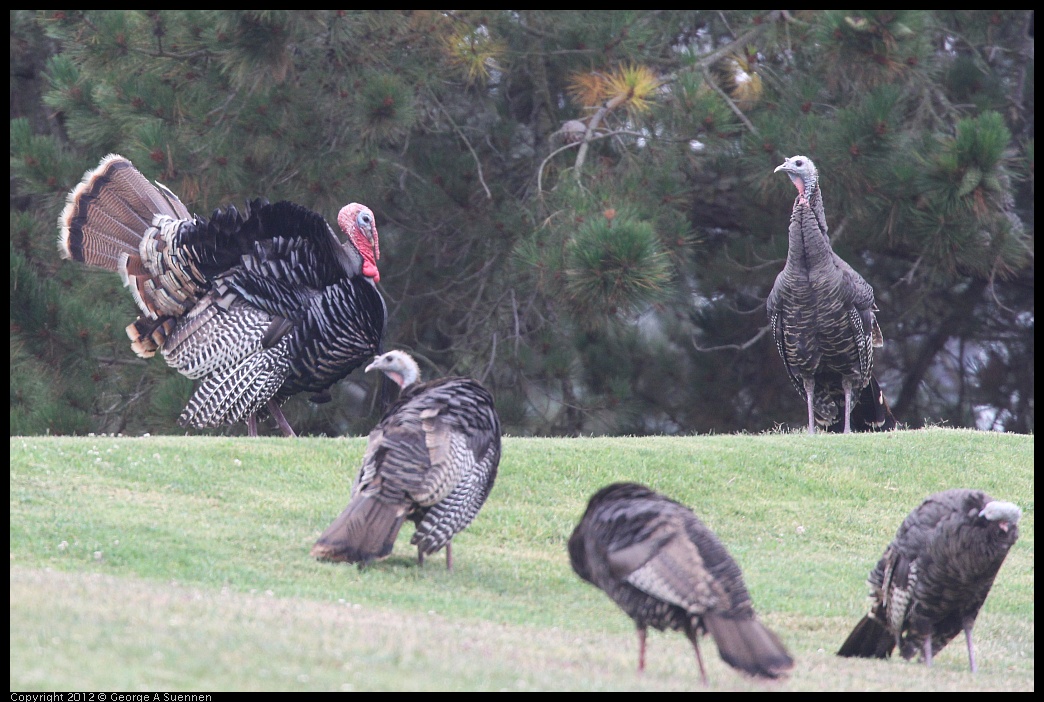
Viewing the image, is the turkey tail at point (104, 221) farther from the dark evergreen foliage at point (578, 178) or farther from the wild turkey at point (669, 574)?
the wild turkey at point (669, 574)

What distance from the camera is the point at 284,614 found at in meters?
5.04

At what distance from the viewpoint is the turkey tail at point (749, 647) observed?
4262 mm

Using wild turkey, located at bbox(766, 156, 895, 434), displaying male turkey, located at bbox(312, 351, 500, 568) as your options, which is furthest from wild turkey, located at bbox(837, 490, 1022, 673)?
wild turkey, located at bbox(766, 156, 895, 434)

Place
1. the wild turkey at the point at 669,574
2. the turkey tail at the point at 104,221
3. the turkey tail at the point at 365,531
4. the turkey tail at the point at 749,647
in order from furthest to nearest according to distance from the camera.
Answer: the turkey tail at the point at 104,221
the turkey tail at the point at 365,531
the wild turkey at the point at 669,574
the turkey tail at the point at 749,647

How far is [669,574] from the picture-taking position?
4605mm

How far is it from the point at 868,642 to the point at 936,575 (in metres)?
0.59

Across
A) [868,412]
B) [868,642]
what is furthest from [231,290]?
[868,412]

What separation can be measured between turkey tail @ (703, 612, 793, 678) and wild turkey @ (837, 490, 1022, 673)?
4.60 feet

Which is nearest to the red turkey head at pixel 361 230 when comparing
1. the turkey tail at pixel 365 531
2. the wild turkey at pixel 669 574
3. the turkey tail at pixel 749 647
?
the turkey tail at pixel 365 531

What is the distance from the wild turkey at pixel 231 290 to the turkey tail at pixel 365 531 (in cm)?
218

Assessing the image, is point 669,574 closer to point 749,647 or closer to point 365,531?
point 749,647
